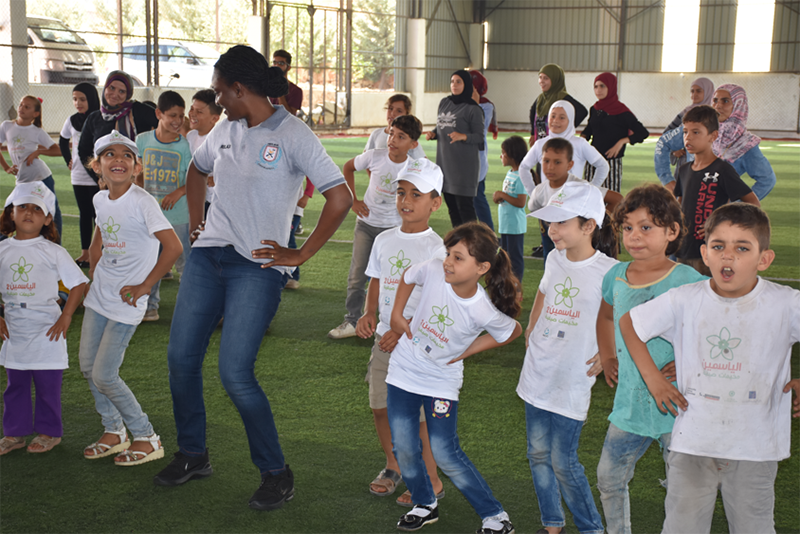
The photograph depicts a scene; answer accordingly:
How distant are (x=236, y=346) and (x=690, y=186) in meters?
3.04

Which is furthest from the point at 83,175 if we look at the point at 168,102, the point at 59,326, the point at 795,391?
the point at 795,391

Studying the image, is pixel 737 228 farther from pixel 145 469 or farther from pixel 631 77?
pixel 631 77

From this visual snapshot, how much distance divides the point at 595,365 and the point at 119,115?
5.63 meters

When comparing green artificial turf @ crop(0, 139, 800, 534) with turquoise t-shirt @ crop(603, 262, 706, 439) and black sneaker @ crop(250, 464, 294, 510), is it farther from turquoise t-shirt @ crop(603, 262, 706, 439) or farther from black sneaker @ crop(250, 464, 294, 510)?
turquoise t-shirt @ crop(603, 262, 706, 439)

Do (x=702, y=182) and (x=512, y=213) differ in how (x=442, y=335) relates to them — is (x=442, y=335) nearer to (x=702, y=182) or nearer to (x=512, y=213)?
(x=702, y=182)

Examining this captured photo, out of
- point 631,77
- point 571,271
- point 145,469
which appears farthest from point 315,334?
point 631,77

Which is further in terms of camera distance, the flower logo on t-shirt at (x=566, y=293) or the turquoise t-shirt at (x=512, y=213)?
the turquoise t-shirt at (x=512, y=213)

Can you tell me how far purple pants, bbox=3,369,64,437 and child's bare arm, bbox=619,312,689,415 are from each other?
2930mm

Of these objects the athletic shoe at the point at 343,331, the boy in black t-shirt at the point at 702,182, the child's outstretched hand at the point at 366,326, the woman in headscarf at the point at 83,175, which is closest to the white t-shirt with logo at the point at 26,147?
the woman in headscarf at the point at 83,175

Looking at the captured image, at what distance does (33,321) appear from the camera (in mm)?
4129

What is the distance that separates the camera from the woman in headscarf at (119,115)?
733 centimetres

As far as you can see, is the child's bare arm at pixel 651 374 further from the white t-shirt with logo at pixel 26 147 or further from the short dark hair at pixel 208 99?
the white t-shirt with logo at pixel 26 147

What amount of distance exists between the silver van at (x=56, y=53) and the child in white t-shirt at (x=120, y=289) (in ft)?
70.6

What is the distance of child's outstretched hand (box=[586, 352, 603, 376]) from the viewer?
314 centimetres
